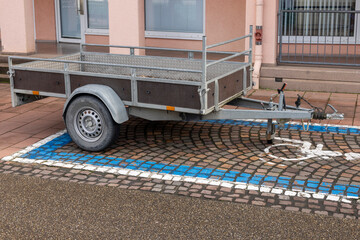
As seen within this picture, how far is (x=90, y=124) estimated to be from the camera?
750cm

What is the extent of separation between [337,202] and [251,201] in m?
0.90

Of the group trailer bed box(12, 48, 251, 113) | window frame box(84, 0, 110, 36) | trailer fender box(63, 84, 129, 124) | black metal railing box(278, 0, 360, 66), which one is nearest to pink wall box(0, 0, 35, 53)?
window frame box(84, 0, 110, 36)

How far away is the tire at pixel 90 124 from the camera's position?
7.31 metres

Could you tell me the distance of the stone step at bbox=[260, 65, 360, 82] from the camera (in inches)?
433

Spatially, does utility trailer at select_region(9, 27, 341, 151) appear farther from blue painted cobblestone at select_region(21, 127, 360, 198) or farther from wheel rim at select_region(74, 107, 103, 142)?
blue painted cobblestone at select_region(21, 127, 360, 198)

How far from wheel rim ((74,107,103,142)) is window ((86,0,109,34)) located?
774 centimetres

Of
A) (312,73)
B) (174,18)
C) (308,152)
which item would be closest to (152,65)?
(308,152)

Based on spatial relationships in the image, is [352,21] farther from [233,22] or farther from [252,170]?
[252,170]

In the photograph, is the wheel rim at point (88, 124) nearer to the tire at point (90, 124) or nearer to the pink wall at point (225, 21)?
the tire at point (90, 124)

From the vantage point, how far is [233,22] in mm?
13289

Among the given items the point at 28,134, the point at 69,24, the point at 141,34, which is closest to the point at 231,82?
the point at 28,134

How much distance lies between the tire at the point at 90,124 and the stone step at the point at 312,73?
16.8ft

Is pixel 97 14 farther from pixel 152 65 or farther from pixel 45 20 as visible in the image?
pixel 152 65

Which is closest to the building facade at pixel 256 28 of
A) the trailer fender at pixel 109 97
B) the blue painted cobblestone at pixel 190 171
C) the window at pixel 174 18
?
the window at pixel 174 18
